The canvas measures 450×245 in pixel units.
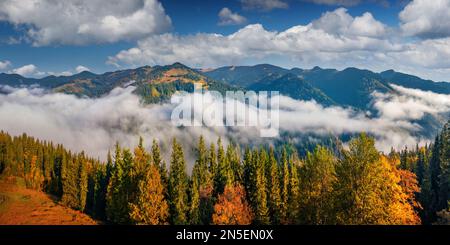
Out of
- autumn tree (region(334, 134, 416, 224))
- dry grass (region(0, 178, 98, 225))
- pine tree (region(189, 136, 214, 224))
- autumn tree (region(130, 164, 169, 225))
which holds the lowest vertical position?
dry grass (region(0, 178, 98, 225))

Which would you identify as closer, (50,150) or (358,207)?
(358,207)

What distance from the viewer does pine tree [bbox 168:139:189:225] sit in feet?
250

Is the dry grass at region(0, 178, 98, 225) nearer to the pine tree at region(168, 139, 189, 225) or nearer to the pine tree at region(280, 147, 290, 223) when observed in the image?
the pine tree at region(168, 139, 189, 225)

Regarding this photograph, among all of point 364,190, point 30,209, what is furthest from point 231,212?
point 30,209

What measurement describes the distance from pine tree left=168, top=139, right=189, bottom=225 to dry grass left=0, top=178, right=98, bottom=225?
27.7m

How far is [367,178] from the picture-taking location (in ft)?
107

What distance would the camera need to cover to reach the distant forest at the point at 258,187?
3334cm

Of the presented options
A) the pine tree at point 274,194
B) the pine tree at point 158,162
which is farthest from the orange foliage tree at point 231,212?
the pine tree at point 158,162

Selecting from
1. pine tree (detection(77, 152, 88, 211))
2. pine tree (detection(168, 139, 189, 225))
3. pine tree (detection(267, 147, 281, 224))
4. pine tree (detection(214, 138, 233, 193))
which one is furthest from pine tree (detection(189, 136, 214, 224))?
pine tree (detection(77, 152, 88, 211))

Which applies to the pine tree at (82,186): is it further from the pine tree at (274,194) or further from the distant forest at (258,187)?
the pine tree at (274,194)

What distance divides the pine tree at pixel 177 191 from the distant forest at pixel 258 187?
0.23 meters
